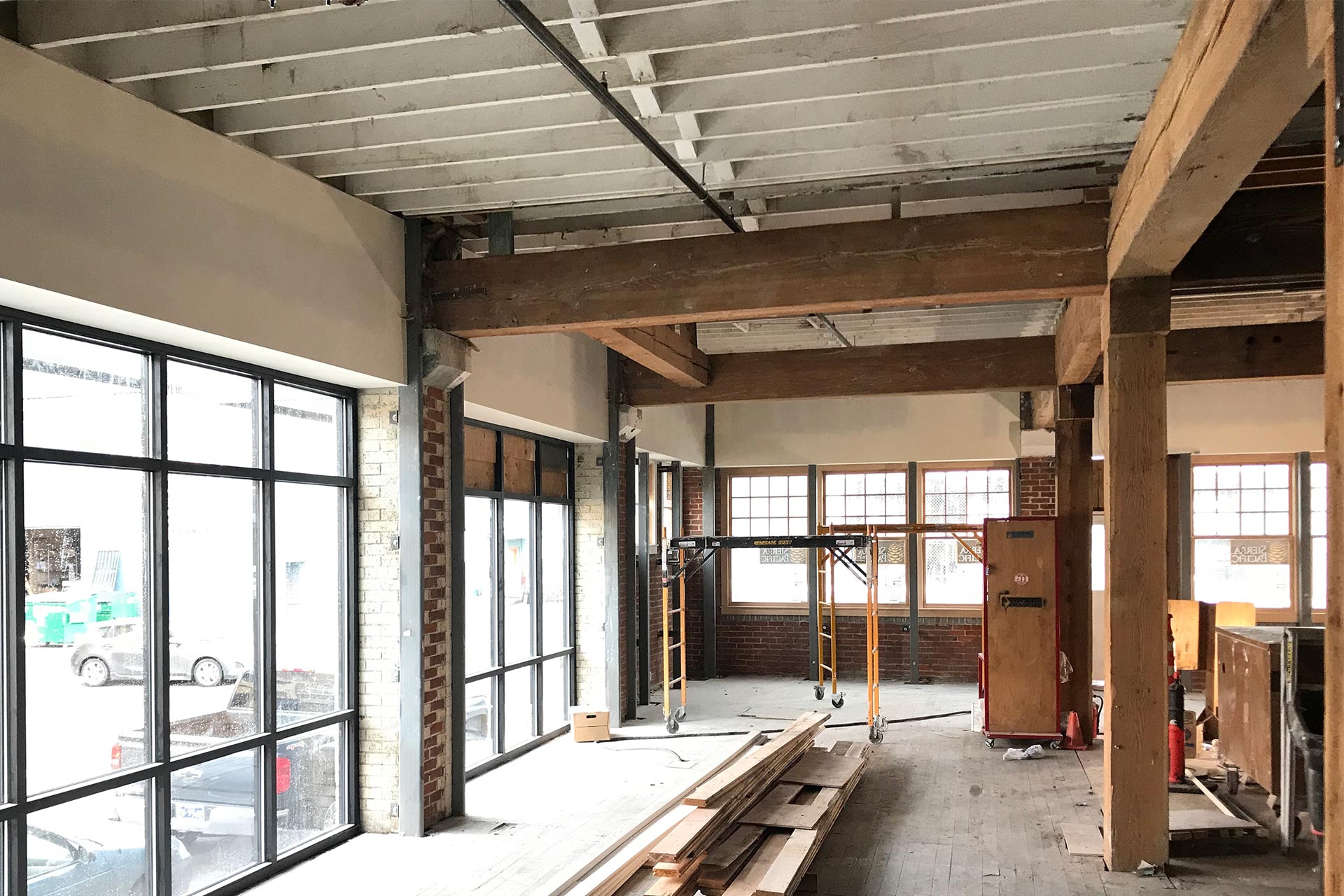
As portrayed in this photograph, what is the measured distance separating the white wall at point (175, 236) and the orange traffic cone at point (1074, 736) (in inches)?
248

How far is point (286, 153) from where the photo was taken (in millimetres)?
4941

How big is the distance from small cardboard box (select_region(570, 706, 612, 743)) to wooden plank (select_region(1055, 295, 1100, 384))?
15.6 ft

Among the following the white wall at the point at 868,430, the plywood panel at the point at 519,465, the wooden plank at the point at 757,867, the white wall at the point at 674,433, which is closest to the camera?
the wooden plank at the point at 757,867

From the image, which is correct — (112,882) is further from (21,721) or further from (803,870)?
(803,870)

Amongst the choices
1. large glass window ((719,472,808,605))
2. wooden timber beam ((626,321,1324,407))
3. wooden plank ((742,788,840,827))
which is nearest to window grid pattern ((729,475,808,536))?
large glass window ((719,472,808,605))

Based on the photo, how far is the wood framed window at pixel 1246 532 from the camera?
11.9m

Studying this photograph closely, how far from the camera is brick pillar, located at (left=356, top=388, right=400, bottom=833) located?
6.10 m

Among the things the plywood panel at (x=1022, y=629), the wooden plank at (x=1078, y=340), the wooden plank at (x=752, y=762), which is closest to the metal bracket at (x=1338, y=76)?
the wooden plank at (x=1078, y=340)

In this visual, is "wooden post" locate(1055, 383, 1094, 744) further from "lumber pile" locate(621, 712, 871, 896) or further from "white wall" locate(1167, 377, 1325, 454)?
"white wall" locate(1167, 377, 1325, 454)

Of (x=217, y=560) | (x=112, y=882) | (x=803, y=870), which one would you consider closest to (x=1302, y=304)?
(x=803, y=870)

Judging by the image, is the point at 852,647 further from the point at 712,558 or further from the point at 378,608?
the point at 378,608

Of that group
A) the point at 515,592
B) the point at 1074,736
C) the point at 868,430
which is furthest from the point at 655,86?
the point at 868,430

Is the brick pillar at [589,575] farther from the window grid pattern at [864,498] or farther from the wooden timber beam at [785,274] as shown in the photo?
the window grid pattern at [864,498]

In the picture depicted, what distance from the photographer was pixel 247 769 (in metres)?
5.31
